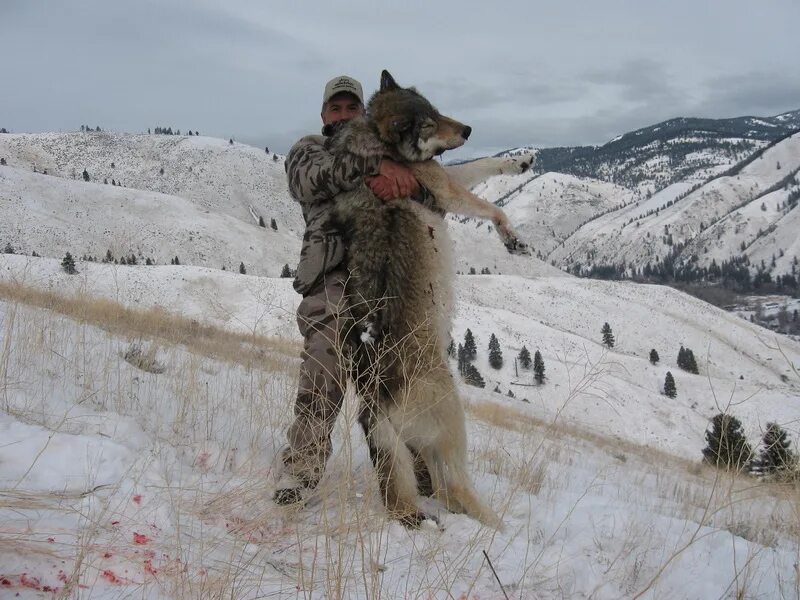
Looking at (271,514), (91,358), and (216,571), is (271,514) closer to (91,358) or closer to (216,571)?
(216,571)

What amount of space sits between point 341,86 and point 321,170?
3.31ft

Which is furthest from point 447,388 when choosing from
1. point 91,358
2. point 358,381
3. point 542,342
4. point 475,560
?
point 542,342

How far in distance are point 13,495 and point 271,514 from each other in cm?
128

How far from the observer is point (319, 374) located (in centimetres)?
393

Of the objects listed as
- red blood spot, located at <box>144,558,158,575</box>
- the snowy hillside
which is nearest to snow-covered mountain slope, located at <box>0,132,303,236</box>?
the snowy hillside

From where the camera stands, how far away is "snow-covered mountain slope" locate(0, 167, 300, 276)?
350 feet

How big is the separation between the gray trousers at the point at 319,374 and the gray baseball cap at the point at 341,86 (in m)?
1.55

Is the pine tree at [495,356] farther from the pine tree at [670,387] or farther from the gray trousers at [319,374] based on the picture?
the gray trousers at [319,374]

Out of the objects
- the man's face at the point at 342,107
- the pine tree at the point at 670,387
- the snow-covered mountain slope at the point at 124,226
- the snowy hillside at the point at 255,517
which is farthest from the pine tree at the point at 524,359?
the man's face at the point at 342,107

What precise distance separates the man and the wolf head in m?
0.18

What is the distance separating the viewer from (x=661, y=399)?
57438 millimetres

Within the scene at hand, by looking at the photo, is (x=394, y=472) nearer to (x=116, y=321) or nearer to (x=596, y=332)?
(x=116, y=321)

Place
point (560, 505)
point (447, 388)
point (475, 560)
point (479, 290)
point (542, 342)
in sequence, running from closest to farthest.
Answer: point (475, 560), point (447, 388), point (560, 505), point (542, 342), point (479, 290)

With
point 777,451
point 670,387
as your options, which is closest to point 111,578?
point 777,451
